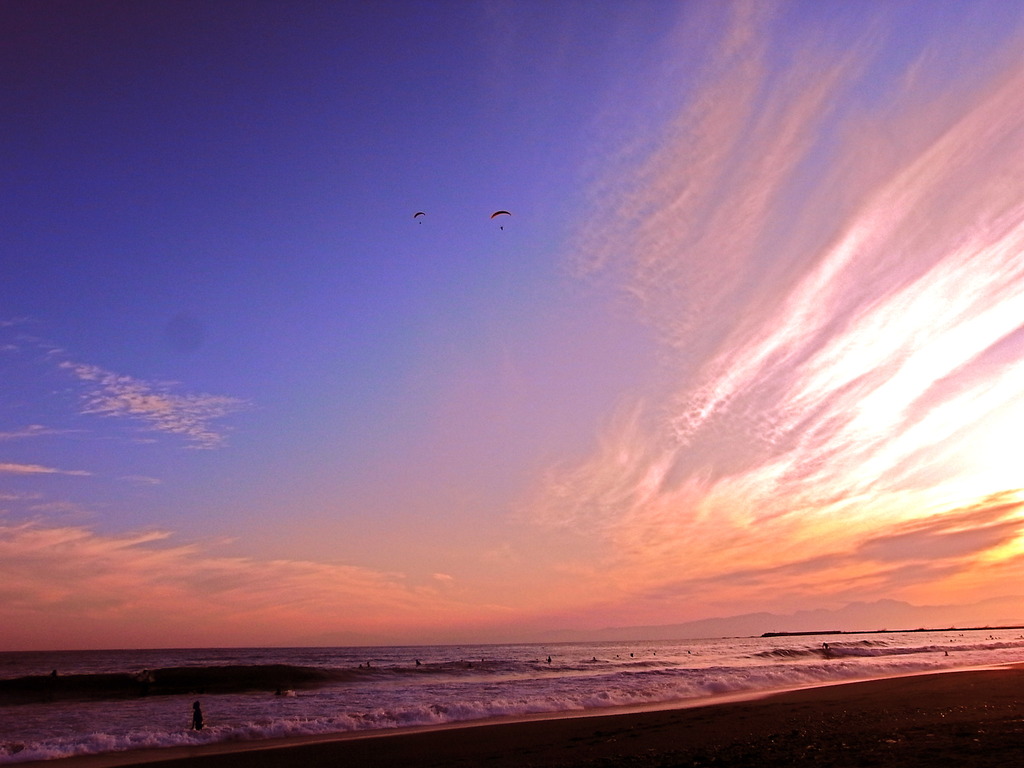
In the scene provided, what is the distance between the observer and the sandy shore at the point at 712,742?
14039 millimetres

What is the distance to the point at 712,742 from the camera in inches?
681

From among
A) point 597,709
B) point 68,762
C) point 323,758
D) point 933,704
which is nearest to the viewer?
point 323,758

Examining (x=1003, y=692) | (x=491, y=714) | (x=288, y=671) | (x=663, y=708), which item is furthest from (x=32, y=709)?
(x=1003, y=692)

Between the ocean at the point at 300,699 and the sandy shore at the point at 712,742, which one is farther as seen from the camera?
the ocean at the point at 300,699

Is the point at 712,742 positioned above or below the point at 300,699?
above

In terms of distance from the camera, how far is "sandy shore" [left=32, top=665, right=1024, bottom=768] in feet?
46.1

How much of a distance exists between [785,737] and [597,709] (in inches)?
579

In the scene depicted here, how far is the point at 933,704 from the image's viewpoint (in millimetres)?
23234

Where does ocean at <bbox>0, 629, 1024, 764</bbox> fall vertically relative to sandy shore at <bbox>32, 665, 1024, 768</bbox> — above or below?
below

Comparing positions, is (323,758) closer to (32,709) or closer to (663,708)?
(663,708)

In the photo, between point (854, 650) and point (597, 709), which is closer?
point (597, 709)

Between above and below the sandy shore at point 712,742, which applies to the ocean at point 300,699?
below

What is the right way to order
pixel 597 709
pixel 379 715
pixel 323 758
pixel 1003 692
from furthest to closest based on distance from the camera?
1. pixel 597 709
2. pixel 379 715
3. pixel 1003 692
4. pixel 323 758

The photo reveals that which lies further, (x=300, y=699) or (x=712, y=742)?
(x=300, y=699)
